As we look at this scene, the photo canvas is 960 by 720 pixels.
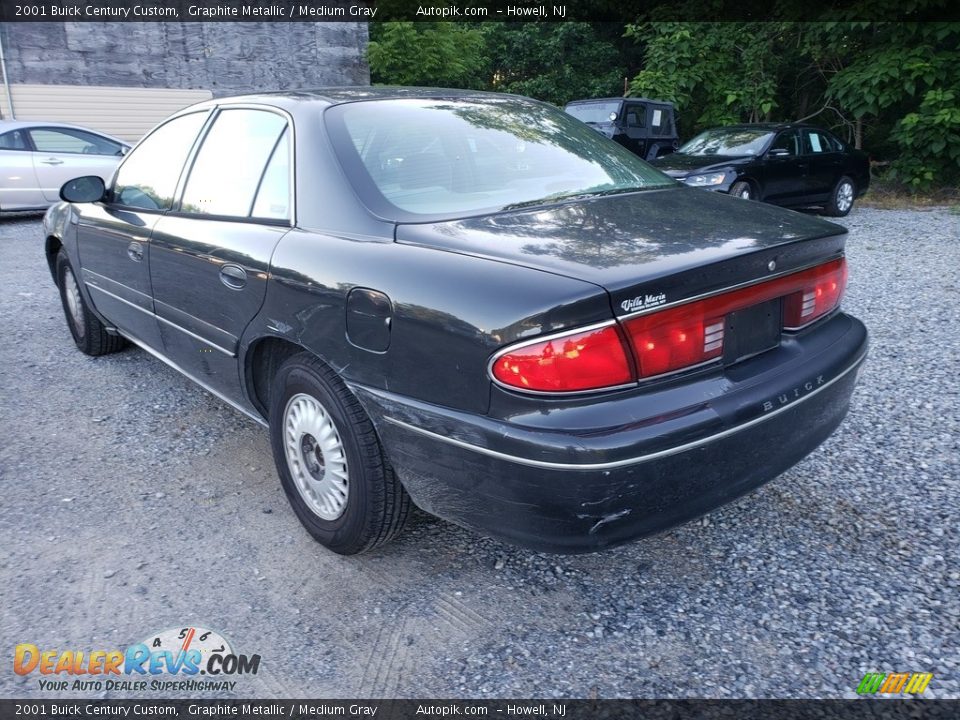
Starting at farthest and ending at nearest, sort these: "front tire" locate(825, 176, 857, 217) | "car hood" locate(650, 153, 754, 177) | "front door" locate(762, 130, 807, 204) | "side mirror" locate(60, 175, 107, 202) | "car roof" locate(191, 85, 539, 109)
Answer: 1. "front tire" locate(825, 176, 857, 217)
2. "front door" locate(762, 130, 807, 204)
3. "car hood" locate(650, 153, 754, 177)
4. "side mirror" locate(60, 175, 107, 202)
5. "car roof" locate(191, 85, 539, 109)

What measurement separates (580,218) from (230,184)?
1527 mm

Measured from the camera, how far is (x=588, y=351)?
1.89 m

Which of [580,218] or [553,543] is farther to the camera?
[580,218]

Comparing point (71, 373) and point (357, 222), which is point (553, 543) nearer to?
point (357, 222)

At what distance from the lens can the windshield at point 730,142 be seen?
10.3m

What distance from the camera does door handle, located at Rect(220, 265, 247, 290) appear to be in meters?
2.76

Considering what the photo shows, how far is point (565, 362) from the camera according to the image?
189 centimetres

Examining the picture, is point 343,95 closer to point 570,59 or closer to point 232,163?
point 232,163

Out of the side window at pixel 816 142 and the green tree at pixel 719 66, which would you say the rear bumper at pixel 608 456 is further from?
the green tree at pixel 719 66

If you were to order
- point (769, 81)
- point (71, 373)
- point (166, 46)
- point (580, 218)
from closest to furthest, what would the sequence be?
point (580, 218), point (71, 373), point (769, 81), point (166, 46)

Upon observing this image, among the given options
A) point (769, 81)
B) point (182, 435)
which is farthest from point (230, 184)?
point (769, 81)

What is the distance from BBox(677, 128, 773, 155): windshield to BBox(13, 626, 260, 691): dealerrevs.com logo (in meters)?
9.87

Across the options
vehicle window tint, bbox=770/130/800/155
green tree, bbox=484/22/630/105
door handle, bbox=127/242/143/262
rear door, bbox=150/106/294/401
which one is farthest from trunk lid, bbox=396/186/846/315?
green tree, bbox=484/22/630/105

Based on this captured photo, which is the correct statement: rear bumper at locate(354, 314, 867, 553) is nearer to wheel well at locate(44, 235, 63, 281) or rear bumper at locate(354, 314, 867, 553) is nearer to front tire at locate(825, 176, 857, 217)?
wheel well at locate(44, 235, 63, 281)
